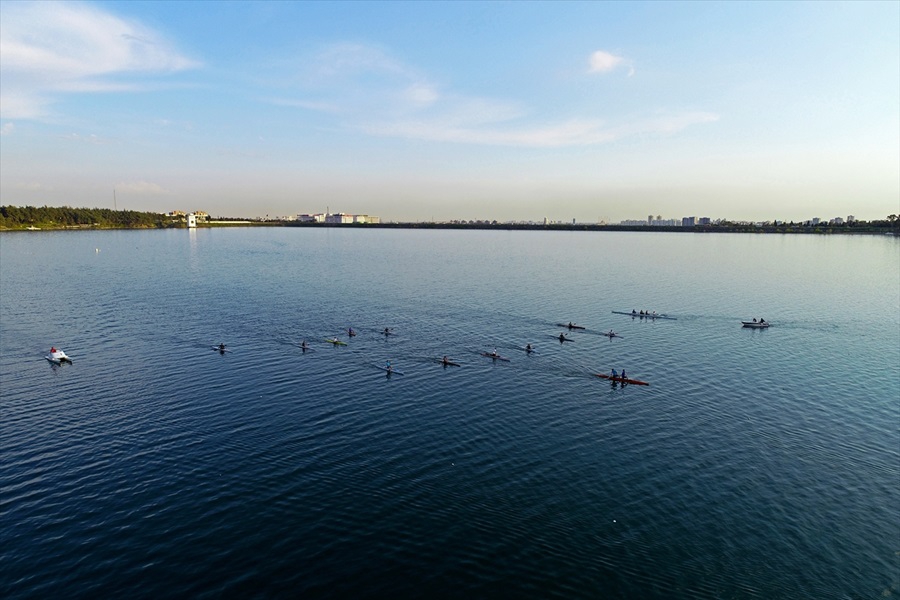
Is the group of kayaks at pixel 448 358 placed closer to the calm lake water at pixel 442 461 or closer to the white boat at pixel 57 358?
the calm lake water at pixel 442 461

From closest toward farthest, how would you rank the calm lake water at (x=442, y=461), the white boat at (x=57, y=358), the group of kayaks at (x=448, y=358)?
the calm lake water at (x=442, y=461), the group of kayaks at (x=448, y=358), the white boat at (x=57, y=358)

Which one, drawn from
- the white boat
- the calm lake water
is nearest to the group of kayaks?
the calm lake water

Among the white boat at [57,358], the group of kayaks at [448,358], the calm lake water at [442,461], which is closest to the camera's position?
the calm lake water at [442,461]

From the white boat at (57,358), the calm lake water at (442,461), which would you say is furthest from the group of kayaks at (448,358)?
the white boat at (57,358)

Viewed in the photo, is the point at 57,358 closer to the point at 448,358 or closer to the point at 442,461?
the point at 448,358

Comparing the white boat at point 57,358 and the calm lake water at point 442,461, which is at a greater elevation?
the white boat at point 57,358

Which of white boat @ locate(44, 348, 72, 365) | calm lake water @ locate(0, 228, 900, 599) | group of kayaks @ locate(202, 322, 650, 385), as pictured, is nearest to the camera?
calm lake water @ locate(0, 228, 900, 599)

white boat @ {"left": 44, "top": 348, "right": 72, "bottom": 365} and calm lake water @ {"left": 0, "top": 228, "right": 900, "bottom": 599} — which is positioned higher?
white boat @ {"left": 44, "top": 348, "right": 72, "bottom": 365}

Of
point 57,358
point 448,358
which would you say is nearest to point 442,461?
point 448,358

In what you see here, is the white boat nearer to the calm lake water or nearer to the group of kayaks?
the calm lake water
